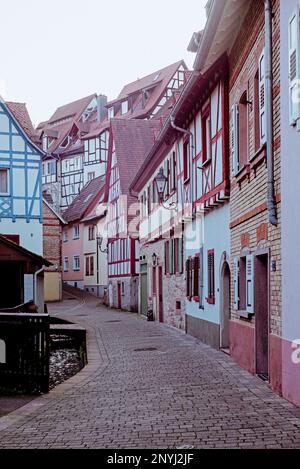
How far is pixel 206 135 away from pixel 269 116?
21.9 feet

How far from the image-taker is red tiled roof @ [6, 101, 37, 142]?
3114cm

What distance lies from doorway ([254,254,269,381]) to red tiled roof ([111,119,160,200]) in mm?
25839

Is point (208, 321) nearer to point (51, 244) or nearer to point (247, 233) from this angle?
point (247, 233)

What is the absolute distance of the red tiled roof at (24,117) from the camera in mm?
31141

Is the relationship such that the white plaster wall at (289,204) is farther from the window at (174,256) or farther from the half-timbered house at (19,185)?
the half-timbered house at (19,185)

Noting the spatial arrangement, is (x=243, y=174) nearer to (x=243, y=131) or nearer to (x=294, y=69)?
(x=243, y=131)

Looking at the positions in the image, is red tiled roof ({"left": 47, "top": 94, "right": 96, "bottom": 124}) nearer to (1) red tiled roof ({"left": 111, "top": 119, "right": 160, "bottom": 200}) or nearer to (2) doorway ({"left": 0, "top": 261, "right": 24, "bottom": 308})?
(1) red tiled roof ({"left": 111, "top": 119, "right": 160, "bottom": 200})

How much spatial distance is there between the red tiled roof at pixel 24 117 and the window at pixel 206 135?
52.6 ft

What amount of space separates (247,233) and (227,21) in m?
3.42

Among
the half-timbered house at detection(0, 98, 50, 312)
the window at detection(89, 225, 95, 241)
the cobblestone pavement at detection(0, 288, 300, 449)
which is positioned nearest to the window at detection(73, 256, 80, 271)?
the window at detection(89, 225, 95, 241)

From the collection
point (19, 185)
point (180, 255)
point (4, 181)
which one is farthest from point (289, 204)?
point (4, 181)

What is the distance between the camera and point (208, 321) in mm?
15484

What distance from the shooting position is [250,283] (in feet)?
34.5
